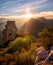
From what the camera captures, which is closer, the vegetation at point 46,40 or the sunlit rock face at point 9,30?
→ the vegetation at point 46,40

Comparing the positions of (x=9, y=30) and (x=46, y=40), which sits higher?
(x=46, y=40)

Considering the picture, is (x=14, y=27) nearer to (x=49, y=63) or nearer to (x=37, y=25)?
(x=37, y=25)

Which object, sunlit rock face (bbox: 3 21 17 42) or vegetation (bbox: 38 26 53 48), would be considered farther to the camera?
sunlit rock face (bbox: 3 21 17 42)

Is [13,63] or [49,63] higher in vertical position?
[49,63]

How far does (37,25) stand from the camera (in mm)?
96750

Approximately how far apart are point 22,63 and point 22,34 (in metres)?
30.1

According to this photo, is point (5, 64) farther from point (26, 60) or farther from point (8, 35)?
point (8, 35)

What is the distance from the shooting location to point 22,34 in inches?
2176

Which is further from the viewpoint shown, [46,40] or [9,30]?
[9,30]

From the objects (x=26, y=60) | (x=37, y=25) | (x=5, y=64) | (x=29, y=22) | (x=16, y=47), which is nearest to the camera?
(x=26, y=60)

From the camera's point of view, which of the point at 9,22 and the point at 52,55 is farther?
the point at 9,22

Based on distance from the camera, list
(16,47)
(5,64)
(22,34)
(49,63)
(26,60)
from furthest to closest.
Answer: (22,34), (16,47), (5,64), (26,60), (49,63)

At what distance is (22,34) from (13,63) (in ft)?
93.7

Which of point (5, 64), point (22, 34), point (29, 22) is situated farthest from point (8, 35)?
point (29, 22)
